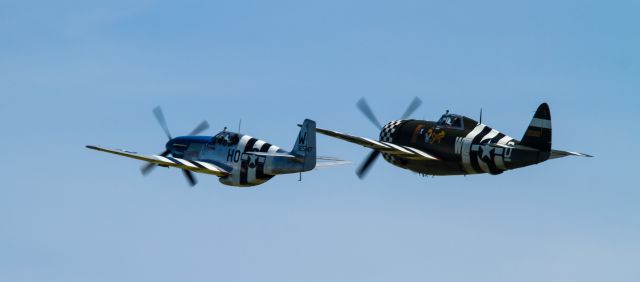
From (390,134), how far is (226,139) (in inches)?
241

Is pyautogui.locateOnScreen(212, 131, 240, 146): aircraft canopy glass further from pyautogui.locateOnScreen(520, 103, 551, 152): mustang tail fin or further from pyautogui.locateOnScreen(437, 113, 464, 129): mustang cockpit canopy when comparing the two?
pyautogui.locateOnScreen(520, 103, 551, 152): mustang tail fin

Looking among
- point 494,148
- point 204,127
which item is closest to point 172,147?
point 204,127

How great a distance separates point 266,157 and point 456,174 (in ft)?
22.7

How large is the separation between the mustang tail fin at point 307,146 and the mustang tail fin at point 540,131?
300 inches

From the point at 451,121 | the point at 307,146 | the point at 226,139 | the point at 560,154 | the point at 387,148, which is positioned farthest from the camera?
the point at 226,139

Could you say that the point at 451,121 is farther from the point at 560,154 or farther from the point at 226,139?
the point at 226,139

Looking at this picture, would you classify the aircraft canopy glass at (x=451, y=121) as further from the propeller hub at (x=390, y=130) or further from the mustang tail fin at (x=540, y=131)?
the mustang tail fin at (x=540, y=131)

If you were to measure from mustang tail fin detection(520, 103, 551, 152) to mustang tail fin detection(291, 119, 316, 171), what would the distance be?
25.0 feet

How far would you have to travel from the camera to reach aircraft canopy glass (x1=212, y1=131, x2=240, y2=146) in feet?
245

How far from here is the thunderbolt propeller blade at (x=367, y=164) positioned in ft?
243

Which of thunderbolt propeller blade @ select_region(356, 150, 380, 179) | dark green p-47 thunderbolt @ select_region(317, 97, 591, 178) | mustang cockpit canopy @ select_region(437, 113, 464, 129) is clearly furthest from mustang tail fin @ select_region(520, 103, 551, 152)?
thunderbolt propeller blade @ select_region(356, 150, 380, 179)

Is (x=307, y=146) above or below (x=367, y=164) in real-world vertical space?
above

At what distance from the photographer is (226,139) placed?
75000 mm

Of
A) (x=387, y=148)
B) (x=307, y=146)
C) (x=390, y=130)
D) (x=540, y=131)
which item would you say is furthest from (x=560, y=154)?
(x=307, y=146)
